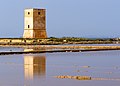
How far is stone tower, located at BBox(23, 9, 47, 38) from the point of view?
130 ft

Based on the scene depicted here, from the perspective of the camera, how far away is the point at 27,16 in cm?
4022

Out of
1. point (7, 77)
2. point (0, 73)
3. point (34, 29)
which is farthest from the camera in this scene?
point (34, 29)

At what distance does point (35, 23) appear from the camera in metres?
39.8

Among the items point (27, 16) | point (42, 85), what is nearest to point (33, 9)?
point (27, 16)

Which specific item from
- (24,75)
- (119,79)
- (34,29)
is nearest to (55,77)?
(24,75)

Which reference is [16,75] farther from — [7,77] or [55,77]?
[55,77]

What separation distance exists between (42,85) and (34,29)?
30290mm

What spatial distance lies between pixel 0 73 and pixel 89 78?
3043 mm

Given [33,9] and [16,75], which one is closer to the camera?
[16,75]

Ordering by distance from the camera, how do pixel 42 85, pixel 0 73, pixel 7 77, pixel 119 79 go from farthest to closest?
pixel 0 73
pixel 7 77
pixel 119 79
pixel 42 85

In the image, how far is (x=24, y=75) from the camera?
11469 mm

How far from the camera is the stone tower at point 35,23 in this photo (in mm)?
39688

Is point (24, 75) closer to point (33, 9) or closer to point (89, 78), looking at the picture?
point (89, 78)

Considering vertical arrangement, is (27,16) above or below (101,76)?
Answer: above
